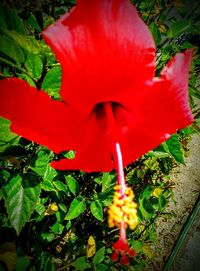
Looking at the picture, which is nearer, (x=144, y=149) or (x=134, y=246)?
(x=144, y=149)

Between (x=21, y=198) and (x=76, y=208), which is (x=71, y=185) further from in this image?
(x=21, y=198)

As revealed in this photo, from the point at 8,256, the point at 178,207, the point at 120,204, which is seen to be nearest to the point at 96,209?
the point at 8,256

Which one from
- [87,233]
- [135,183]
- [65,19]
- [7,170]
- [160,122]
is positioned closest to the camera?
[65,19]

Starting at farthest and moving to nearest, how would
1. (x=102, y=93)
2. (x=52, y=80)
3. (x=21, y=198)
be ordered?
1. (x=21, y=198)
2. (x=52, y=80)
3. (x=102, y=93)

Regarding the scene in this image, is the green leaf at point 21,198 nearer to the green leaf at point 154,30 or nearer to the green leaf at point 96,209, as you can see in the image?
the green leaf at point 96,209

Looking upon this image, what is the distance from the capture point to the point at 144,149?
79 centimetres

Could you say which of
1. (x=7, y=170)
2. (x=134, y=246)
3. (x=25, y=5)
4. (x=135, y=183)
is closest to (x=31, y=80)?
(x=25, y=5)

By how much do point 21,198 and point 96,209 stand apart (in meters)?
0.48

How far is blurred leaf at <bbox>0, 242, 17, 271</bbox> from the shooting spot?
1.01 m

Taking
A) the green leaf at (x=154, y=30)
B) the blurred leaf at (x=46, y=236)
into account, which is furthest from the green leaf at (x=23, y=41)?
the blurred leaf at (x=46, y=236)

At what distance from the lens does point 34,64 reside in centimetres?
85

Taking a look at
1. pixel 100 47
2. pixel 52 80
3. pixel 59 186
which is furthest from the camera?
pixel 59 186

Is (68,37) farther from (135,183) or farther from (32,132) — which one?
(135,183)

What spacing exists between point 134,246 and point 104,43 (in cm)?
139
